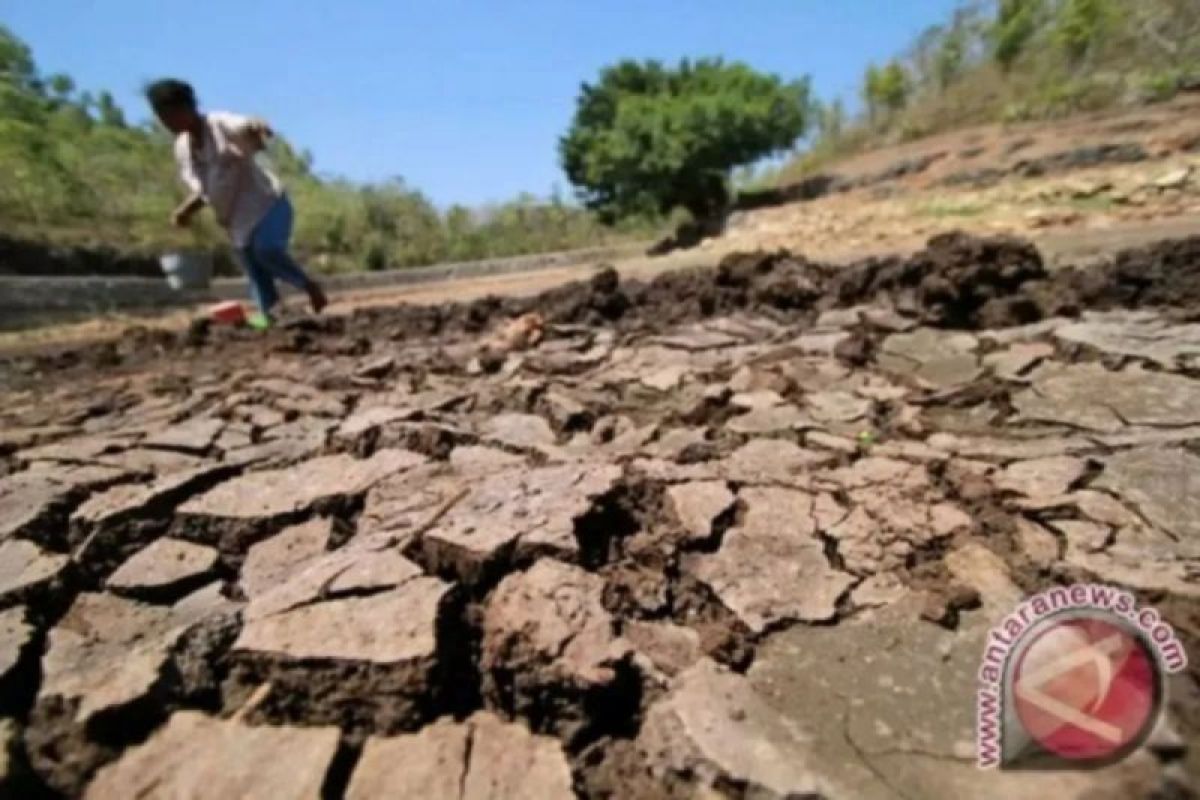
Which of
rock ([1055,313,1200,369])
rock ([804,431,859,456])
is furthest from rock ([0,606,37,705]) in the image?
rock ([1055,313,1200,369])

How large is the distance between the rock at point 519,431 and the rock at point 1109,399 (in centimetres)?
135

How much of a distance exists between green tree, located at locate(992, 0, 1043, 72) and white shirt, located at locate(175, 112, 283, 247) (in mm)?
13192

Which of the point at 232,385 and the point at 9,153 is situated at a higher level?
the point at 9,153

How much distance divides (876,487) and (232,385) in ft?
8.44

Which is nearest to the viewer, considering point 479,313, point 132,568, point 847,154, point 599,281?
point 132,568

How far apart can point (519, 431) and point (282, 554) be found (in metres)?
0.84

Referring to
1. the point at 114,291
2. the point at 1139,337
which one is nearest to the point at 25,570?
the point at 1139,337

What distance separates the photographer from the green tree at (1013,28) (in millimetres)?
12797

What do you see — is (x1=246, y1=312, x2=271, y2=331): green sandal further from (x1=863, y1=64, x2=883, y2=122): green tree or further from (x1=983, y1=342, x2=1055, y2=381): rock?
(x1=863, y1=64, x2=883, y2=122): green tree

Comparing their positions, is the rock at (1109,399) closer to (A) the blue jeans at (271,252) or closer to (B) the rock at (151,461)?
(B) the rock at (151,461)

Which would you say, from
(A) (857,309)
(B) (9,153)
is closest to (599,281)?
(A) (857,309)

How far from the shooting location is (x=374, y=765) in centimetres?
114

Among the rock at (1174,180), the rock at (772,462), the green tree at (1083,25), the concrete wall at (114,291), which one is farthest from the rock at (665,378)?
the green tree at (1083,25)

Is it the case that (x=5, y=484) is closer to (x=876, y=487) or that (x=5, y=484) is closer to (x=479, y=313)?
(x=876, y=487)
